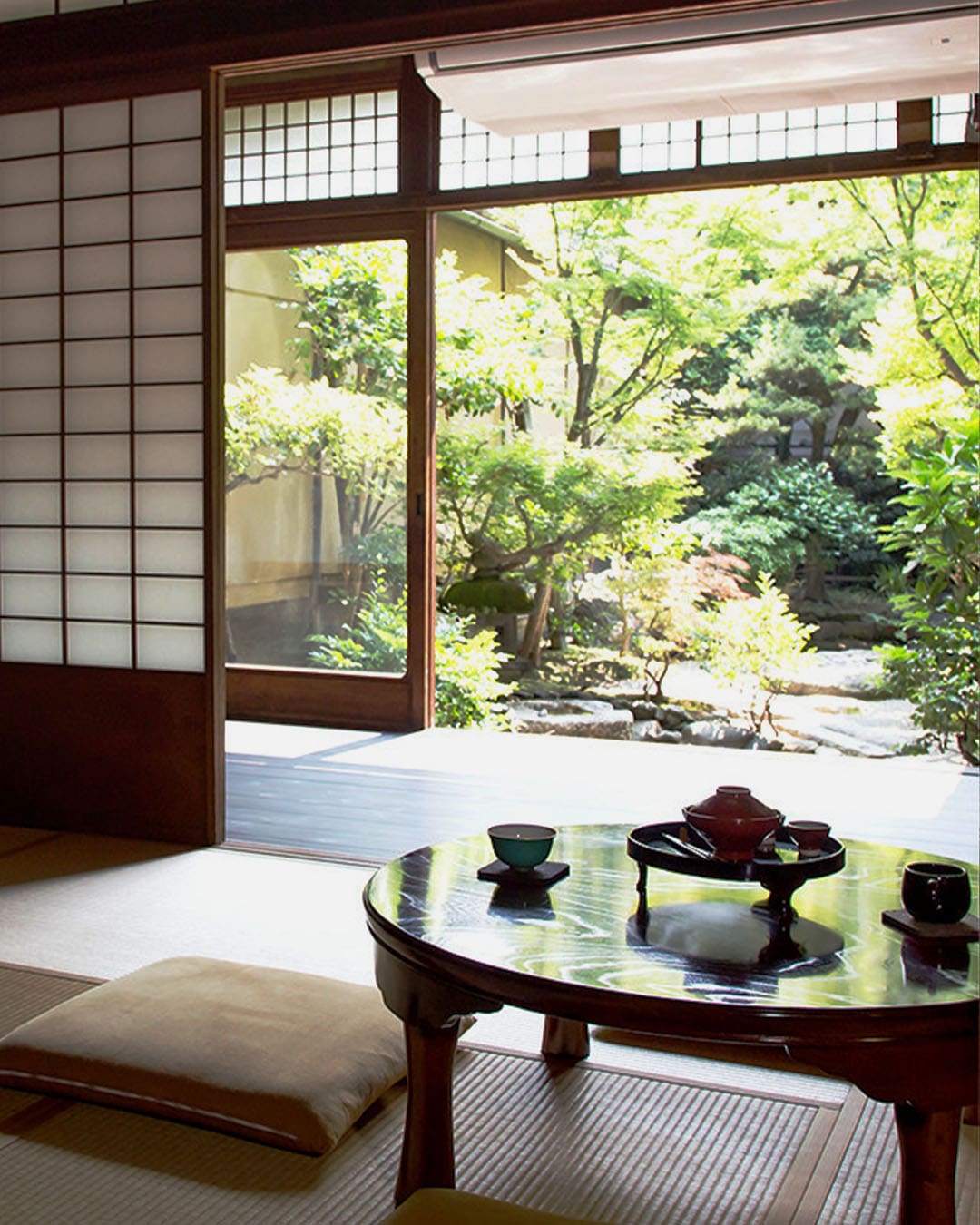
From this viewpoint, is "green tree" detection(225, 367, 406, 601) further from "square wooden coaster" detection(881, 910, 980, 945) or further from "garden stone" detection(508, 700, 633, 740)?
"square wooden coaster" detection(881, 910, 980, 945)

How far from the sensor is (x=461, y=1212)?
156 centimetres

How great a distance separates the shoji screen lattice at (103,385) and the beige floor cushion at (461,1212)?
113 inches

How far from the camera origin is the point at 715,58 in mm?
4723

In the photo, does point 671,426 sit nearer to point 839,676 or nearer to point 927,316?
point 927,316

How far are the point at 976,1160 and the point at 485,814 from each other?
2.67m

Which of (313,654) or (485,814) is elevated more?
(313,654)

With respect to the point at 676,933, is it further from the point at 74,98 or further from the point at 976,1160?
the point at 74,98

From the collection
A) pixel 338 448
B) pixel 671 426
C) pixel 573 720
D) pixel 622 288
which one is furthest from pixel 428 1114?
pixel 622 288

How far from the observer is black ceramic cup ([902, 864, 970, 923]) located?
1958mm

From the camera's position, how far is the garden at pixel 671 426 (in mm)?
8055

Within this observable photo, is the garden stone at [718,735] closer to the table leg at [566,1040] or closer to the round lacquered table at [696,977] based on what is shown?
the table leg at [566,1040]

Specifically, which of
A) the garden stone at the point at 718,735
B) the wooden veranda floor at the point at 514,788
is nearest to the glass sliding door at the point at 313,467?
the wooden veranda floor at the point at 514,788

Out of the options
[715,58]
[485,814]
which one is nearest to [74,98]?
[715,58]

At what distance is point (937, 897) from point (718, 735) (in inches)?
283
